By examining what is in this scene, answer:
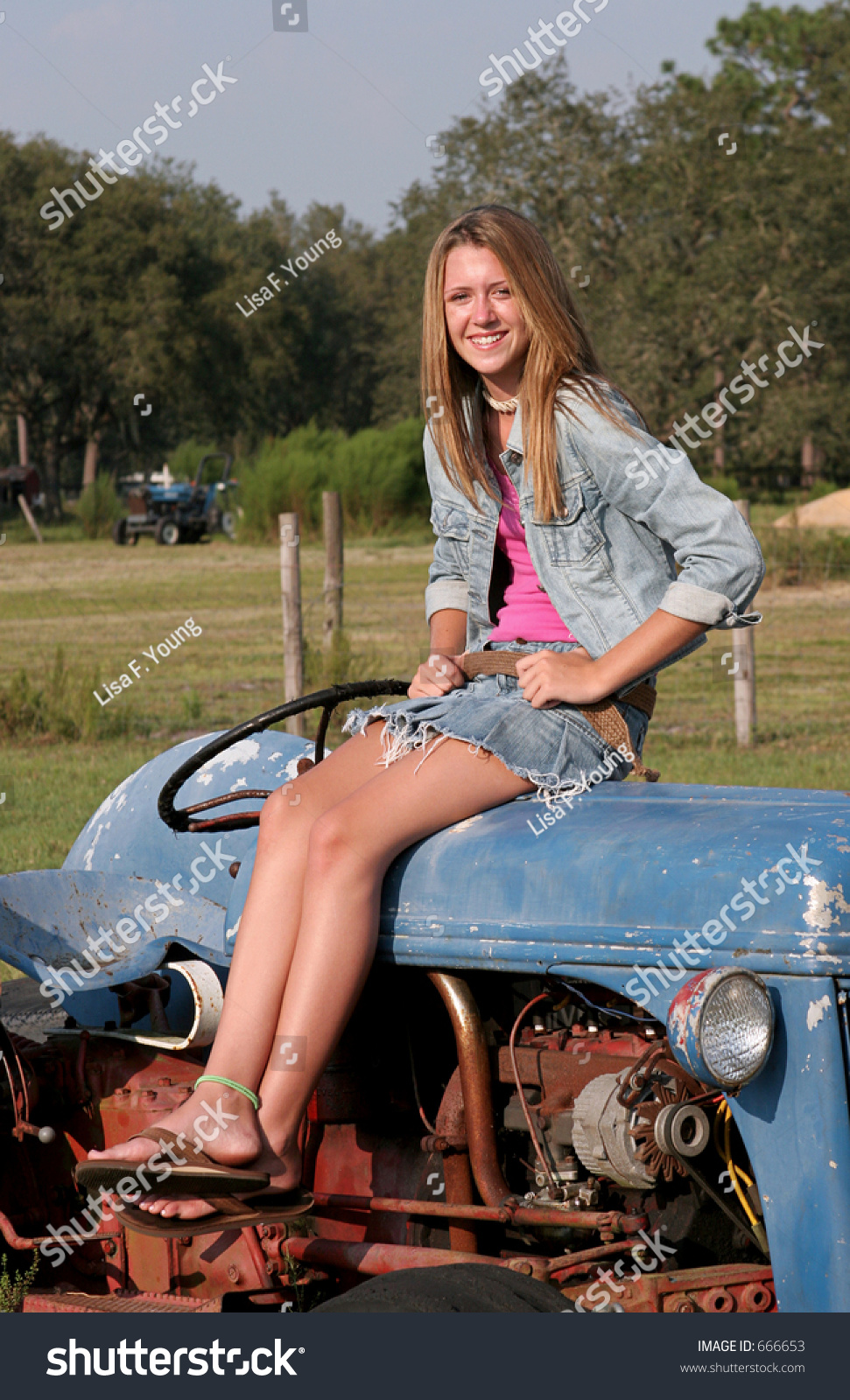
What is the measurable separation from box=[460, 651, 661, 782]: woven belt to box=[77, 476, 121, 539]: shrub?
101ft

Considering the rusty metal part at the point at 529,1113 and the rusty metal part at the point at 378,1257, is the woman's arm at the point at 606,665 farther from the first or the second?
the rusty metal part at the point at 378,1257

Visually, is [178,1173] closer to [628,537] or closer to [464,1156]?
[464,1156]

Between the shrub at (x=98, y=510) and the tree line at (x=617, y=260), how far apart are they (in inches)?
241

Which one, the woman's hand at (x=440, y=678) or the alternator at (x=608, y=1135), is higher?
the woman's hand at (x=440, y=678)

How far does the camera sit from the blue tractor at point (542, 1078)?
226 centimetres

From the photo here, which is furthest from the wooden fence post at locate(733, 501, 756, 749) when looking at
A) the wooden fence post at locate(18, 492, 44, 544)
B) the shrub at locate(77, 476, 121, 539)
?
the shrub at locate(77, 476, 121, 539)

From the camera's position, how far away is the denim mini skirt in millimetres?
2723

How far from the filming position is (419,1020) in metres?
2.90

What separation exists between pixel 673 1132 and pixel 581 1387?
415mm

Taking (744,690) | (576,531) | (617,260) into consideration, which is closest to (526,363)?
(576,531)

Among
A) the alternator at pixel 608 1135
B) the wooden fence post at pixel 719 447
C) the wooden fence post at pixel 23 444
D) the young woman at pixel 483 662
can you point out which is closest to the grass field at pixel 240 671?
the young woman at pixel 483 662

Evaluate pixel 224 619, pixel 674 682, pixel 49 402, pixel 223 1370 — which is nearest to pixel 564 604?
pixel 223 1370

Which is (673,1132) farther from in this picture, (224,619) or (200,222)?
(200,222)
